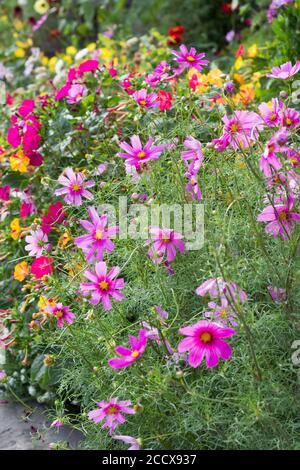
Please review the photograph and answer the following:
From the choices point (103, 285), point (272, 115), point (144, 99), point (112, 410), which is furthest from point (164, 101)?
point (112, 410)

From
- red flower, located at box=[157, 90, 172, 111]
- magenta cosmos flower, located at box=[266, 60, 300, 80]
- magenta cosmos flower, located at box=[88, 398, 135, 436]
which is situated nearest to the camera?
magenta cosmos flower, located at box=[88, 398, 135, 436]

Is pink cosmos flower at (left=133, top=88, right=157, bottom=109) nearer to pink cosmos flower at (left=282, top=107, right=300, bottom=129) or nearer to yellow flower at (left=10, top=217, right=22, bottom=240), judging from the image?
pink cosmos flower at (left=282, top=107, right=300, bottom=129)

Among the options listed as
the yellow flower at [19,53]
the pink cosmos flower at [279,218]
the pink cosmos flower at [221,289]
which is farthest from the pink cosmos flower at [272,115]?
the yellow flower at [19,53]

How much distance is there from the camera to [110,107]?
291 centimetres

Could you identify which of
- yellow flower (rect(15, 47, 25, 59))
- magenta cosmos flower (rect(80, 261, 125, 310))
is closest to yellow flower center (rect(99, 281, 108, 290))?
magenta cosmos flower (rect(80, 261, 125, 310))

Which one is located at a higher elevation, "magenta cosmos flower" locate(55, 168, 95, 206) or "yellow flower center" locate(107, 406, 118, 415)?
"magenta cosmos flower" locate(55, 168, 95, 206)

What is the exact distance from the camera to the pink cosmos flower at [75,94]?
270 centimetres

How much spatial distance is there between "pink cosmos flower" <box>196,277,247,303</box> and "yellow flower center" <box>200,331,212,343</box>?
80 mm

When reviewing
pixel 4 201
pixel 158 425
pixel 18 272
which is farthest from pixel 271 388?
pixel 4 201

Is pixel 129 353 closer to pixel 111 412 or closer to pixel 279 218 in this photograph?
pixel 111 412

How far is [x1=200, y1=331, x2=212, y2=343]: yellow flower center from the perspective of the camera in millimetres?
1664

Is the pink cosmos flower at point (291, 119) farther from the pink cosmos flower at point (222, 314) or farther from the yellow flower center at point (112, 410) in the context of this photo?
the yellow flower center at point (112, 410)

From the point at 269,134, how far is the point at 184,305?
1.67 ft

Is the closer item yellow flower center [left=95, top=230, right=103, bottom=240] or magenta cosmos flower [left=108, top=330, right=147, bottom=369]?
magenta cosmos flower [left=108, top=330, right=147, bottom=369]
